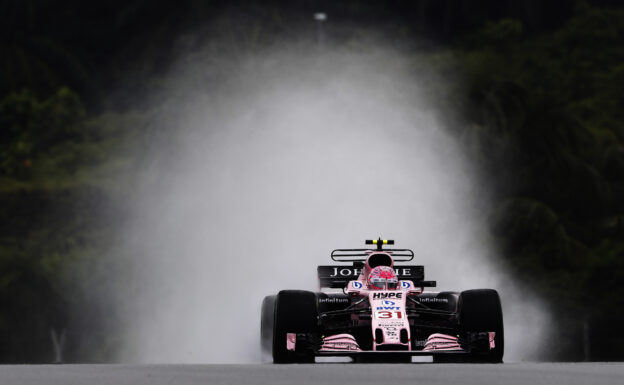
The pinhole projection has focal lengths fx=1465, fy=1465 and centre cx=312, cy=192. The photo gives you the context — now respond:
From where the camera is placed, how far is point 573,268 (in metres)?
57.8

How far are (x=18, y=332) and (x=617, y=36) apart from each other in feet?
122

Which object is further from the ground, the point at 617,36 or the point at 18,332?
the point at 617,36

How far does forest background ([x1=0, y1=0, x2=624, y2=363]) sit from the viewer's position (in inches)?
2275

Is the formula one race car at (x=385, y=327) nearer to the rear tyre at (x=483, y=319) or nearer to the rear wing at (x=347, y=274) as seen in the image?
the rear tyre at (x=483, y=319)

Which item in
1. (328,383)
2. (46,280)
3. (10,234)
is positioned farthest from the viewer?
(10,234)

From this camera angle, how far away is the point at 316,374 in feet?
54.1

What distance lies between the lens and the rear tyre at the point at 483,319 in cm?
2109

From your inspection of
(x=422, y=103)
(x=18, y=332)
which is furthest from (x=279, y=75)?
(x=18, y=332)

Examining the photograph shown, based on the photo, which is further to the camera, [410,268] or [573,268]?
[573,268]

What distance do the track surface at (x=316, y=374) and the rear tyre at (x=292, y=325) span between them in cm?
203

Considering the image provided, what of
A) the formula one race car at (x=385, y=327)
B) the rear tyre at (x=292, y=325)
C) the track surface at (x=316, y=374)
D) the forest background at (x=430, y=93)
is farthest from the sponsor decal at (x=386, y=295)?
the forest background at (x=430, y=93)

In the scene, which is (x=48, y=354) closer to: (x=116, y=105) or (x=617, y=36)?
(x=116, y=105)

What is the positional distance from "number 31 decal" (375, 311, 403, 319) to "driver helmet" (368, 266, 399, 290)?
1.56m

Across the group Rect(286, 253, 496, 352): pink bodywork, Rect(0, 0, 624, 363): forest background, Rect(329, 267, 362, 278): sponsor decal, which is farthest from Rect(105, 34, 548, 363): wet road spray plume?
Rect(286, 253, 496, 352): pink bodywork
